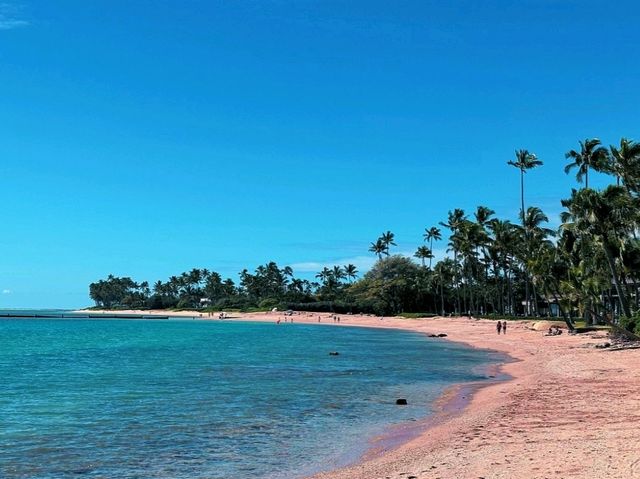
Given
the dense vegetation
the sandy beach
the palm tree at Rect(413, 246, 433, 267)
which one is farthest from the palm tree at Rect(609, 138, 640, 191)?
the palm tree at Rect(413, 246, 433, 267)

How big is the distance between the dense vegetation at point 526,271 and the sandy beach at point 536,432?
11208 mm

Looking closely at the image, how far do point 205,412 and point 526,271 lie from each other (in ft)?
211

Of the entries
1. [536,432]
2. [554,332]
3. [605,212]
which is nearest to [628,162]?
[605,212]

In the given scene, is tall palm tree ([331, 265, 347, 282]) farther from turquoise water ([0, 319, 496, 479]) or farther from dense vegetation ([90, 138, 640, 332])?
turquoise water ([0, 319, 496, 479])

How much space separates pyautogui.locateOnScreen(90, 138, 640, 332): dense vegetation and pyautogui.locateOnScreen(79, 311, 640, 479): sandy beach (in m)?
11.2

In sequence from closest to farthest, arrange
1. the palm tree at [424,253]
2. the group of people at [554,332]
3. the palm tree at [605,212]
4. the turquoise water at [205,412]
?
the turquoise water at [205,412], the palm tree at [605,212], the group of people at [554,332], the palm tree at [424,253]

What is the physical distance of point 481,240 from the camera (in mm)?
91312

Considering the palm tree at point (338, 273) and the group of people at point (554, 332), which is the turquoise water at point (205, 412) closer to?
the group of people at point (554, 332)

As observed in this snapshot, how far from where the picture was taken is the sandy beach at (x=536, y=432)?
1041cm

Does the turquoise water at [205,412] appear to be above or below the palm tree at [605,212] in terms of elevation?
below

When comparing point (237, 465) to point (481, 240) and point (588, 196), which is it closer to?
point (588, 196)

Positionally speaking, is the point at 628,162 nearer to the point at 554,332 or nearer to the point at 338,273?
the point at 554,332

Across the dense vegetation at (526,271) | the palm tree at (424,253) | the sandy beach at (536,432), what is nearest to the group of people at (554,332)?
the dense vegetation at (526,271)

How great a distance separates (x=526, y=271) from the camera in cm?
7638
